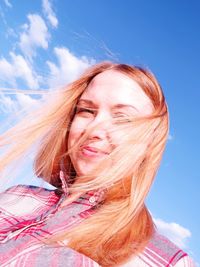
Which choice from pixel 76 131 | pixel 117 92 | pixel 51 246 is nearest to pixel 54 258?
pixel 51 246

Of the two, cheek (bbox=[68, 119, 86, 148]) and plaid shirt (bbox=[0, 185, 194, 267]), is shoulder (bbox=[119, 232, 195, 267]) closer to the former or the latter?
plaid shirt (bbox=[0, 185, 194, 267])

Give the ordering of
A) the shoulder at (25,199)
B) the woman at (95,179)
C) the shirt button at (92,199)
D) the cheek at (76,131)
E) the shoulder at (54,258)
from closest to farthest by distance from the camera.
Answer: the shoulder at (54,258)
the woman at (95,179)
the shirt button at (92,199)
the cheek at (76,131)
the shoulder at (25,199)

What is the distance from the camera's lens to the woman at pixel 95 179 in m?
2.12

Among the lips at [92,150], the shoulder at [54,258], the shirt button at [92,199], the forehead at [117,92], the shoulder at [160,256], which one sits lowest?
the shoulder at [54,258]

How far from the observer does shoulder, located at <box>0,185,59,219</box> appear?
276 cm

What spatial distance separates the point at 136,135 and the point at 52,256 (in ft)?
3.07

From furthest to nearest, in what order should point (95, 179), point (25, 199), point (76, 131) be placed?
point (25, 199), point (76, 131), point (95, 179)

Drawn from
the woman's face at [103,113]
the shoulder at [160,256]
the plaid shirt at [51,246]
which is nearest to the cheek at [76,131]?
the woman's face at [103,113]

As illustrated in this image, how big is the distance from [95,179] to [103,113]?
412 millimetres

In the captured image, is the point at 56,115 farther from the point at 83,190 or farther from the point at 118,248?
the point at 118,248

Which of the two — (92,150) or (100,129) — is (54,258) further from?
(100,129)

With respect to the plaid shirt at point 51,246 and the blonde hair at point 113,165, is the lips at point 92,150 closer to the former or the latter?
the blonde hair at point 113,165

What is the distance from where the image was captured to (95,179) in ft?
7.76

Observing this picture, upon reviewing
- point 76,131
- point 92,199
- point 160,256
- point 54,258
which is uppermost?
point 76,131
